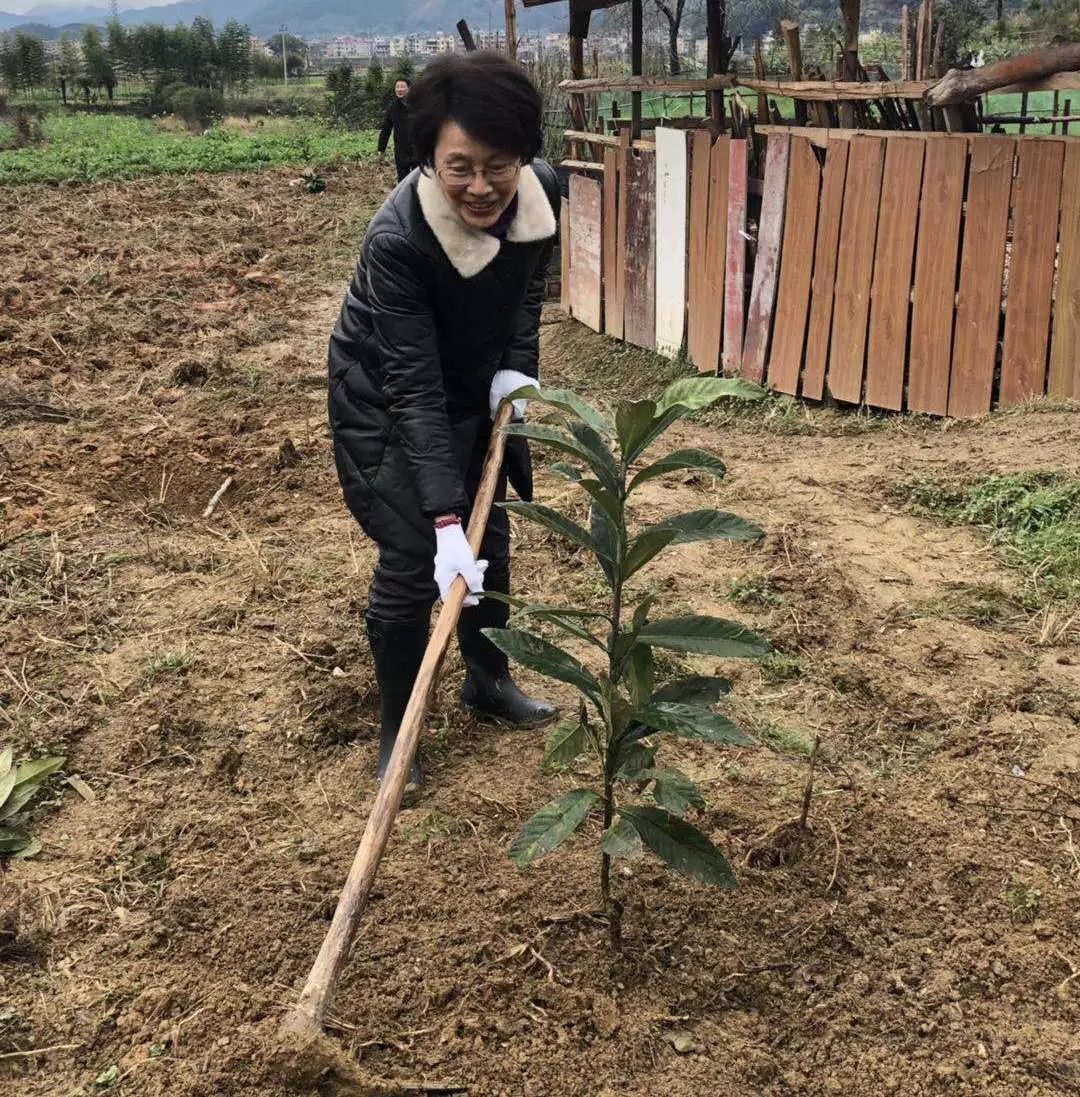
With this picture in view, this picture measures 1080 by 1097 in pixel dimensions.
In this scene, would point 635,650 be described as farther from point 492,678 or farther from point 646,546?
point 492,678

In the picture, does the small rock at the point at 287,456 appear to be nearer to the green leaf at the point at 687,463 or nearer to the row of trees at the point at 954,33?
the green leaf at the point at 687,463

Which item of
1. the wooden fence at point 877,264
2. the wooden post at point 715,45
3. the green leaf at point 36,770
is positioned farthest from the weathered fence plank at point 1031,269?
the green leaf at point 36,770

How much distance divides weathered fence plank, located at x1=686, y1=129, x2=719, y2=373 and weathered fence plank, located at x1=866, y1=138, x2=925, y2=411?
1166 mm

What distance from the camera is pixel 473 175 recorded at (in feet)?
7.34

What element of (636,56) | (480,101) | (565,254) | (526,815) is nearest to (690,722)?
(526,815)

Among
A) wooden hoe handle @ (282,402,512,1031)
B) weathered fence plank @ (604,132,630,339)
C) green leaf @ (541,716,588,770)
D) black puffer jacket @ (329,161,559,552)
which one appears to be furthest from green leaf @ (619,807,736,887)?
weathered fence plank @ (604,132,630,339)

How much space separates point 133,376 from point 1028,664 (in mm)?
6039

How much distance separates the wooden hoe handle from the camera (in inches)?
65.8

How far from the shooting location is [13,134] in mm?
25625

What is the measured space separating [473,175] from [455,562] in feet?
2.72

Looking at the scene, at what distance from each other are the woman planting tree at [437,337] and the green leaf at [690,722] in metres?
0.57

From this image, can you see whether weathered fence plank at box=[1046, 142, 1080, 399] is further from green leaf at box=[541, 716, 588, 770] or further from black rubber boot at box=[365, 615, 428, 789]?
green leaf at box=[541, 716, 588, 770]

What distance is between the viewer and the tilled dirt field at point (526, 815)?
1.97 metres

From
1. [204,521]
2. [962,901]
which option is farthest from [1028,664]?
[204,521]
